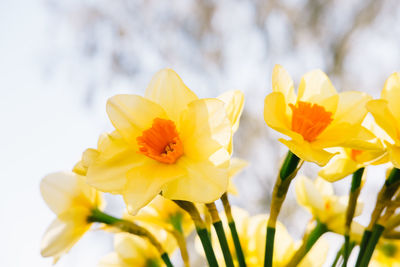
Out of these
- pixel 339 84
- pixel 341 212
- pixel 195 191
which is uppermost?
pixel 195 191

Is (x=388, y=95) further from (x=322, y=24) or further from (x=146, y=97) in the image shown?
(x=322, y=24)

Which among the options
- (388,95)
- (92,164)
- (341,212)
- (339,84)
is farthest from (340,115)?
(339,84)

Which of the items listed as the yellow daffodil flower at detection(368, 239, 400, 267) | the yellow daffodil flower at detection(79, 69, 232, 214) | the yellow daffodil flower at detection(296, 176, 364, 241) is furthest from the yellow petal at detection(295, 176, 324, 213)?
the yellow daffodil flower at detection(79, 69, 232, 214)

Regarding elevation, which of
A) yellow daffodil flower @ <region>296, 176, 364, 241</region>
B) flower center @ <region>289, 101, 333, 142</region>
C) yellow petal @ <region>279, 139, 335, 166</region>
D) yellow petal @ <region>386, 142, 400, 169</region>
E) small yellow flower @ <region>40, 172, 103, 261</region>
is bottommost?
yellow daffodil flower @ <region>296, 176, 364, 241</region>

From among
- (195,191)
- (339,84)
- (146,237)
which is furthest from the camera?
(339,84)

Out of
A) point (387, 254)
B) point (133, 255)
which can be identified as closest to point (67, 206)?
point (133, 255)

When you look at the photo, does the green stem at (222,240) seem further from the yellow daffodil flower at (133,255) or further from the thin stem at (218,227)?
the yellow daffodil flower at (133,255)

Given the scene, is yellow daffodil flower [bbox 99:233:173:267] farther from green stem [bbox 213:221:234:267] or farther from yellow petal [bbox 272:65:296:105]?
yellow petal [bbox 272:65:296:105]

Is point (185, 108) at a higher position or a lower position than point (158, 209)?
higher
